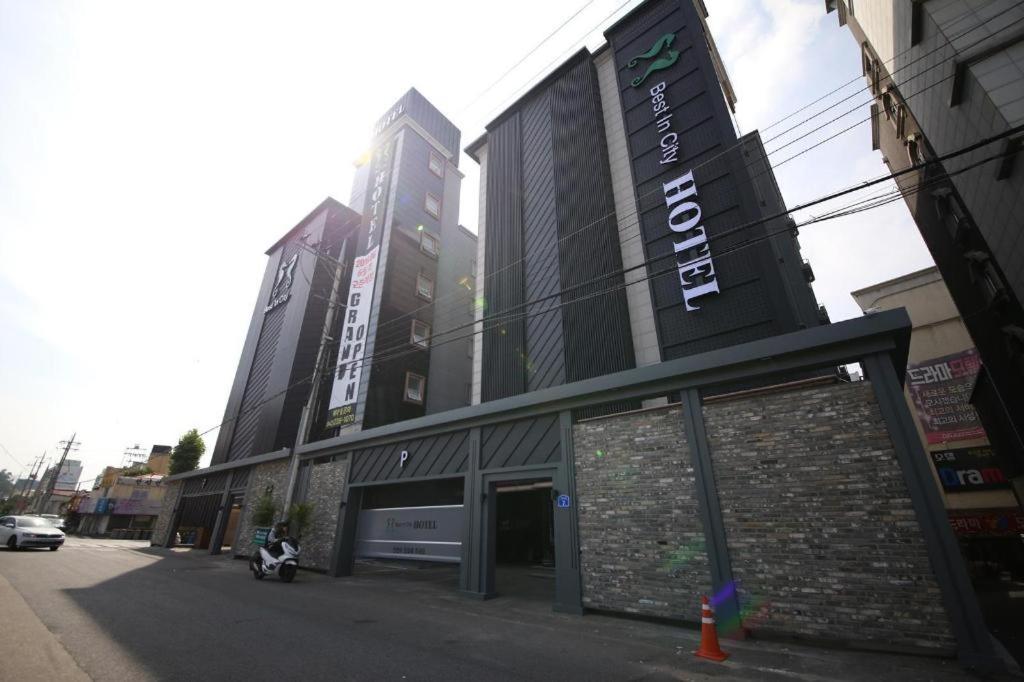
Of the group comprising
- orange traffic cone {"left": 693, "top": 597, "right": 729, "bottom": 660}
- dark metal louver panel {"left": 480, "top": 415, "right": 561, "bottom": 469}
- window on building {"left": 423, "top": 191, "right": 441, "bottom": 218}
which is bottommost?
orange traffic cone {"left": 693, "top": 597, "right": 729, "bottom": 660}

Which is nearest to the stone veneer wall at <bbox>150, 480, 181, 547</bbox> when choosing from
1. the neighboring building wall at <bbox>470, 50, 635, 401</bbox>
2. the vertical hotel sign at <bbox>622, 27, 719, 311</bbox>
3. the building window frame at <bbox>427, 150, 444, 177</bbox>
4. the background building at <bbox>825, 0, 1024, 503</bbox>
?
the neighboring building wall at <bbox>470, 50, 635, 401</bbox>

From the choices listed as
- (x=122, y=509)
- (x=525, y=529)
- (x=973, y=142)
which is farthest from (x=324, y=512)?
(x=122, y=509)

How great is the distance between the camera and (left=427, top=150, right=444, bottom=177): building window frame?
29.2m

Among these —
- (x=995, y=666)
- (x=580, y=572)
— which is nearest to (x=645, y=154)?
(x=580, y=572)

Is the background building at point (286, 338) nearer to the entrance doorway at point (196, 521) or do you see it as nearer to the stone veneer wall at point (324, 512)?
the entrance doorway at point (196, 521)

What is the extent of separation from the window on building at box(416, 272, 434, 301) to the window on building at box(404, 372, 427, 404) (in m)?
5.13

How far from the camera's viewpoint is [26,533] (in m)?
17.0

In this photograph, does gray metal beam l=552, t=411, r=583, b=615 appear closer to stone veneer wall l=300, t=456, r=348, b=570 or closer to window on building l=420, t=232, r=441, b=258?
stone veneer wall l=300, t=456, r=348, b=570

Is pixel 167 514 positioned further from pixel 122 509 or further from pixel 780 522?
pixel 780 522

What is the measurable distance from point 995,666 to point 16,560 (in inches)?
950

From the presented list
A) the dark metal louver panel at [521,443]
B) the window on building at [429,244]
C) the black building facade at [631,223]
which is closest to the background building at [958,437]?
the black building facade at [631,223]

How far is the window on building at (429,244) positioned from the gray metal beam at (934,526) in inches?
927

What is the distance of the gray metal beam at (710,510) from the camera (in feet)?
22.3

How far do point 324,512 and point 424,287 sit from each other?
14.3 m
